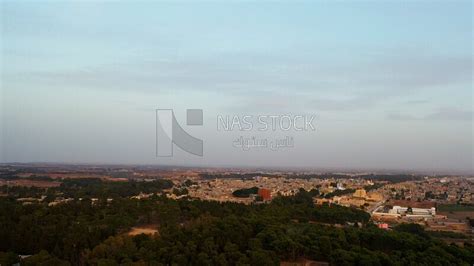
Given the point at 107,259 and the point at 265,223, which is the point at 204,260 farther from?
the point at 265,223

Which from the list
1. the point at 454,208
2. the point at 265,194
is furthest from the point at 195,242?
the point at 454,208

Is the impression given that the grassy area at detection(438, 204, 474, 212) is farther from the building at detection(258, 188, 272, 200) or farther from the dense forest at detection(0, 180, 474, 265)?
the dense forest at detection(0, 180, 474, 265)

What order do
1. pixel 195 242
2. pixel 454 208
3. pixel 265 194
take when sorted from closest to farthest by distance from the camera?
pixel 195 242, pixel 454 208, pixel 265 194

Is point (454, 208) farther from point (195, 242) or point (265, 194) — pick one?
point (195, 242)

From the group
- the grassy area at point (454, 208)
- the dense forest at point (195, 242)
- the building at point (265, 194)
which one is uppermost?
the dense forest at point (195, 242)

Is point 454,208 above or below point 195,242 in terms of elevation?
below

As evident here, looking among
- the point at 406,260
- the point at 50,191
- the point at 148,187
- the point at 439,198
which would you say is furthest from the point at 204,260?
the point at 439,198

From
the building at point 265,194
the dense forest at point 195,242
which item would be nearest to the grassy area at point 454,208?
the building at point 265,194

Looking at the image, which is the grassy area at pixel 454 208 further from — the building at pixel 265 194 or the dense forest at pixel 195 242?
the dense forest at pixel 195 242

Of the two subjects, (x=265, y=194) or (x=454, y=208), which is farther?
(x=265, y=194)
